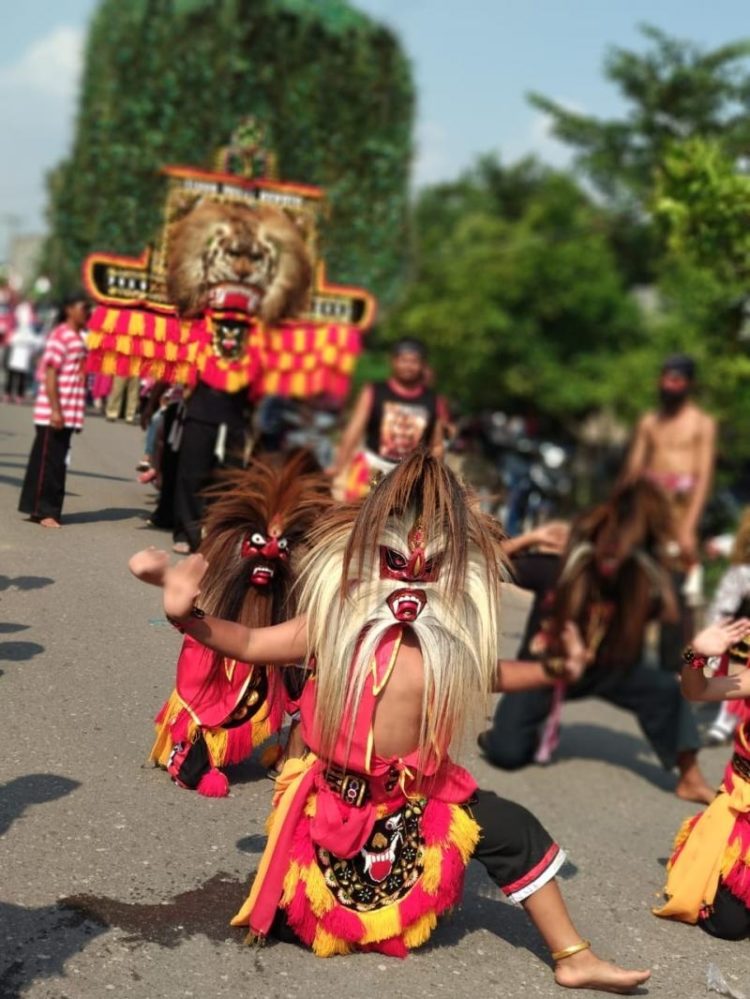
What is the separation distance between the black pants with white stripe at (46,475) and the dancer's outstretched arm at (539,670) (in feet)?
4.09

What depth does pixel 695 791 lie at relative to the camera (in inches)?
222

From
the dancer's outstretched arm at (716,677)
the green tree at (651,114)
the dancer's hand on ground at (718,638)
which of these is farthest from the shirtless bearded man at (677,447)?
the green tree at (651,114)

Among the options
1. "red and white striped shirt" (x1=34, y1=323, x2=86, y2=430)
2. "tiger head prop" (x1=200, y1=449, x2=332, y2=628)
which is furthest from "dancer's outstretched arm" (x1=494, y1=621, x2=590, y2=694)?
"red and white striped shirt" (x1=34, y1=323, x2=86, y2=430)

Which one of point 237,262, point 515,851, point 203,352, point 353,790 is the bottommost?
point 515,851

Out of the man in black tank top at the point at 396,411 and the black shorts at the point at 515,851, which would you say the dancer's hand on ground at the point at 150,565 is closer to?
the black shorts at the point at 515,851

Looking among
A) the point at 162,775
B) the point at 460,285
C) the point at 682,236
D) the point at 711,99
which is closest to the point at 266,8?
the point at 711,99

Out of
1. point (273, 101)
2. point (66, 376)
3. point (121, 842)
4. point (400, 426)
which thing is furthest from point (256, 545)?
point (273, 101)

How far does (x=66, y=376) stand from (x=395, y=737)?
137 centimetres

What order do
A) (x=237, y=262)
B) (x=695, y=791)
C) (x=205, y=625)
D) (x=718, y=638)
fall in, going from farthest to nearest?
(x=695, y=791) → (x=237, y=262) → (x=718, y=638) → (x=205, y=625)

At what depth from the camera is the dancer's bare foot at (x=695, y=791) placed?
561 cm

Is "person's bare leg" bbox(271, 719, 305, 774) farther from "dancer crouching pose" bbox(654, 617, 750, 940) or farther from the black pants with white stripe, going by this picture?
"dancer crouching pose" bbox(654, 617, 750, 940)

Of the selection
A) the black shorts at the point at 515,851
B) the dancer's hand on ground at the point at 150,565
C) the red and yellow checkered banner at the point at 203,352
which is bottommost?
the black shorts at the point at 515,851

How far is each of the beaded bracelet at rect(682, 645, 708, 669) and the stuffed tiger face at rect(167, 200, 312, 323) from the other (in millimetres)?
1599

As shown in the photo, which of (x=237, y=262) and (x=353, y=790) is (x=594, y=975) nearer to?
(x=353, y=790)
